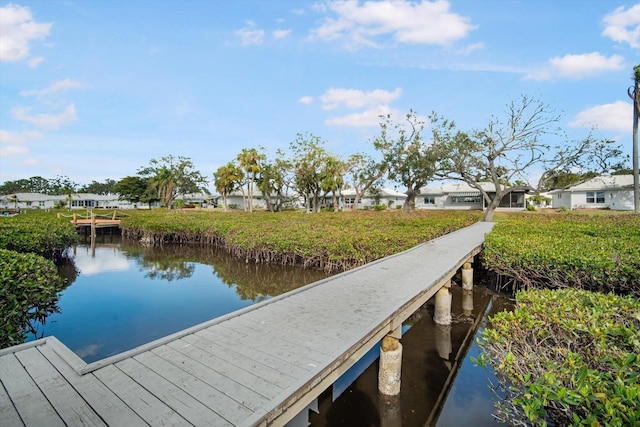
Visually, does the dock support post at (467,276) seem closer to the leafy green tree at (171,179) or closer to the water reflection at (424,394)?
the water reflection at (424,394)

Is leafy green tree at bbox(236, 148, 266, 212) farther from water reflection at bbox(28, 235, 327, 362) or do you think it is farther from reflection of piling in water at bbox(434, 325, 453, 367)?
reflection of piling in water at bbox(434, 325, 453, 367)

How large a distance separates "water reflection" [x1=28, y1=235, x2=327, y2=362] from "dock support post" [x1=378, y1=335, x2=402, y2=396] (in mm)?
4621

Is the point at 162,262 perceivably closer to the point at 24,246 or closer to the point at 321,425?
the point at 24,246

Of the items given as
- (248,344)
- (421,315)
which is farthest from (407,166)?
(248,344)

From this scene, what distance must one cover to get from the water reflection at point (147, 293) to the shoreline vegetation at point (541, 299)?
3.73ft

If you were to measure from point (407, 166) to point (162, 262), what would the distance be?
2409cm

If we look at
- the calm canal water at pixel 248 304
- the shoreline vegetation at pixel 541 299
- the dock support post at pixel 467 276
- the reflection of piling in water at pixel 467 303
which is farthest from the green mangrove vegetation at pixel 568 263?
the calm canal water at pixel 248 304

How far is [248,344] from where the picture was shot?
3646 mm

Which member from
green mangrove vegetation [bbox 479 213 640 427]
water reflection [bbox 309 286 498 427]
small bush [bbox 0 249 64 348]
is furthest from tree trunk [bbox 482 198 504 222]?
small bush [bbox 0 249 64 348]

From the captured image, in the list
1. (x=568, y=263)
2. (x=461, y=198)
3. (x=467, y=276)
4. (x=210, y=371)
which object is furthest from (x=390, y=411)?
(x=461, y=198)

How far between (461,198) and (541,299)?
40.0m

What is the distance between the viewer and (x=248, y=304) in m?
8.86

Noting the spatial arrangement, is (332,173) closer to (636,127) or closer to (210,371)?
(636,127)

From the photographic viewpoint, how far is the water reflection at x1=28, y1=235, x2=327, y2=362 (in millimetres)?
6922
